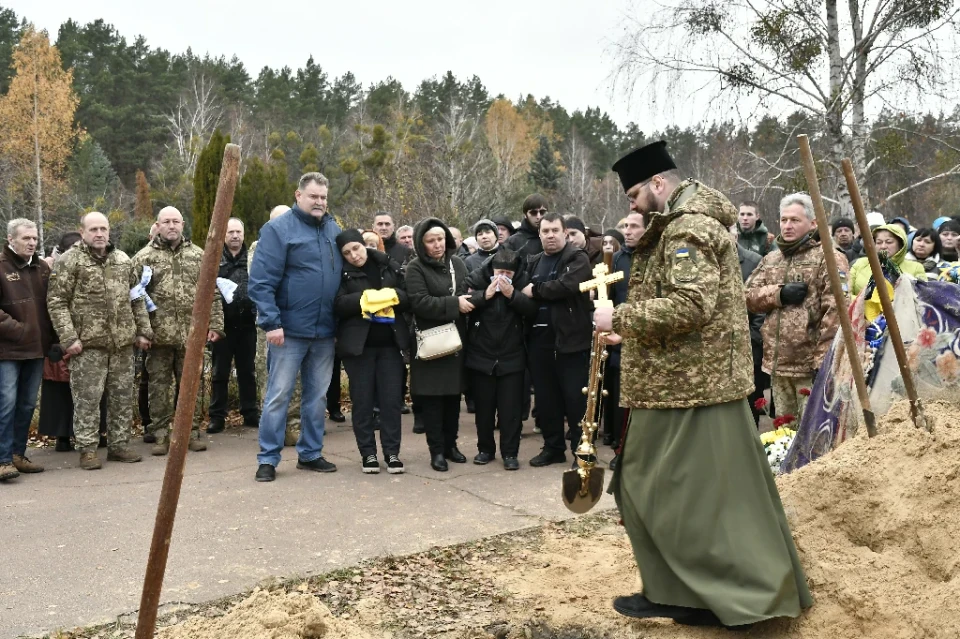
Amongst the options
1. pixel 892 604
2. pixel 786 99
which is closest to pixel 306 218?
pixel 892 604

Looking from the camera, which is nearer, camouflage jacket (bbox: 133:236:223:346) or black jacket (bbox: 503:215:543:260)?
camouflage jacket (bbox: 133:236:223:346)

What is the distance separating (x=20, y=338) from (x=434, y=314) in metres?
3.32

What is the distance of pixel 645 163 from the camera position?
13.6 feet

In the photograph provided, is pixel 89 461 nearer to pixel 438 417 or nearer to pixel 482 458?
pixel 438 417

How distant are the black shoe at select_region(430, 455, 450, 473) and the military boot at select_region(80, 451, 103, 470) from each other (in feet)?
9.29

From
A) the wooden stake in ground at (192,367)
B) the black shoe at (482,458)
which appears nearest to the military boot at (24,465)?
the black shoe at (482,458)

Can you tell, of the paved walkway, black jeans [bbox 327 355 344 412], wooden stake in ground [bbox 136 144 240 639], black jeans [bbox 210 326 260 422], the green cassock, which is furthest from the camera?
black jeans [bbox 327 355 344 412]

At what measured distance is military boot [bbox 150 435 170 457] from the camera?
807 cm

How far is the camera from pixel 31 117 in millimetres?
39250

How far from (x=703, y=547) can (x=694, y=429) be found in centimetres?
50

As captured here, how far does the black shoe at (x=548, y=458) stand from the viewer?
7609mm

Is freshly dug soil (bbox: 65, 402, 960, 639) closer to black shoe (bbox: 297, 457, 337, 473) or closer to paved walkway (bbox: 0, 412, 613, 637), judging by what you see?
paved walkway (bbox: 0, 412, 613, 637)

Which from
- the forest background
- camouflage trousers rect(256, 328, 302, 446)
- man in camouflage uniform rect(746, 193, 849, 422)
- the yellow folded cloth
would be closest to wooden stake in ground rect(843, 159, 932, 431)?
man in camouflage uniform rect(746, 193, 849, 422)

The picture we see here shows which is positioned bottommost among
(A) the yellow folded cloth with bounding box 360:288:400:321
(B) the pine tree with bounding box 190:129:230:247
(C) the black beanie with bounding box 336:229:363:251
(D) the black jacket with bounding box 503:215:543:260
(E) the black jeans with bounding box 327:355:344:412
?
(E) the black jeans with bounding box 327:355:344:412
